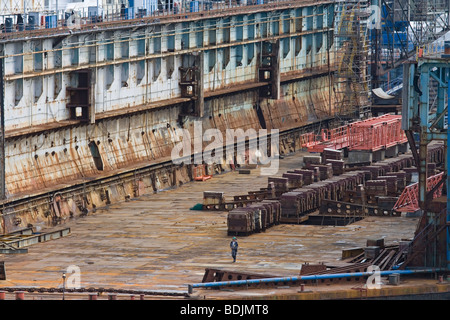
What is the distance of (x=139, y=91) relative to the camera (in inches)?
3093

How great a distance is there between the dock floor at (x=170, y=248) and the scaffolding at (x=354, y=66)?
26839 mm

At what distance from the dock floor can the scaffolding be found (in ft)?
88.1

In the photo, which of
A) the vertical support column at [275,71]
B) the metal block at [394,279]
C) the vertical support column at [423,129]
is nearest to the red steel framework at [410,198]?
the vertical support column at [423,129]

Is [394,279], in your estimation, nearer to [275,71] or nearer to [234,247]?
[234,247]

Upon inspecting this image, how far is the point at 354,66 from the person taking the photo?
97562mm

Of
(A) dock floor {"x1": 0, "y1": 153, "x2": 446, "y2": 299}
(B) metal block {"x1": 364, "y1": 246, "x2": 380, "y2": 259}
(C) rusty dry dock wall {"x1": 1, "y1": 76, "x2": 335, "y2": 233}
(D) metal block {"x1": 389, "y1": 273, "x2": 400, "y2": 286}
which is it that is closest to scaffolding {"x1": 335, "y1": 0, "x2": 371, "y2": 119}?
(C) rusty dry dock wall {"x1": 1, "y1": 76, "x2": 335, "y2": 233}

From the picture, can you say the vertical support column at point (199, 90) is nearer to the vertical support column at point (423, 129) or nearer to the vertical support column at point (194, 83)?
the vertical support column at point (194, 83)

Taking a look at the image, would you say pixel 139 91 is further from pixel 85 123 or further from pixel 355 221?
pixel 355 221

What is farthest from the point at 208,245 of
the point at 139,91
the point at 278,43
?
the point at 278,43

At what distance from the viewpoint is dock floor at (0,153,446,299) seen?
174 ft

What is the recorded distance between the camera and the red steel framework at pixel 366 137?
85312 millimetres
